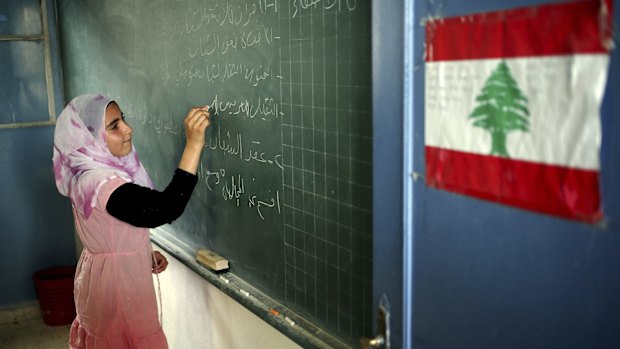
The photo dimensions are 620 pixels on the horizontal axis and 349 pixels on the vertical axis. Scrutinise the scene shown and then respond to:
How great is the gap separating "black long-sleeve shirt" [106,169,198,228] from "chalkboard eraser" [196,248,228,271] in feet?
1.25

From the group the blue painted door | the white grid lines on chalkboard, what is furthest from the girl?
the blue painted door

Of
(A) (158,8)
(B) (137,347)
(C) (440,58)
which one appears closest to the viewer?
(C) (440,58)

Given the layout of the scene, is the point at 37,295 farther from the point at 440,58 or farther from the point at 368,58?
the point at 440,58

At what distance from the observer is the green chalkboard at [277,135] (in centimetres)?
166

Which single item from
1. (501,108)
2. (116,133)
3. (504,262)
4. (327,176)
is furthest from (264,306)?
(501,108)

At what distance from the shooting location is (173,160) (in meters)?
2.86

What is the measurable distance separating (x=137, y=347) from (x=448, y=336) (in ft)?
5.14

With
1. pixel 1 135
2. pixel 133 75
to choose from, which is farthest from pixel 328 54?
pixel 1 135

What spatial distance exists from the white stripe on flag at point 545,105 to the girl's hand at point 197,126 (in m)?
1.30

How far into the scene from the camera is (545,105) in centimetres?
95

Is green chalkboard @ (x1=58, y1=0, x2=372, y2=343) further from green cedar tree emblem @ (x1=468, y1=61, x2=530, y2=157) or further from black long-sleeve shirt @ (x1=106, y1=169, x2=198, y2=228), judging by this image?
green cedar tree emblem @ (x1=468, y1=61, x2=530, y2=157)

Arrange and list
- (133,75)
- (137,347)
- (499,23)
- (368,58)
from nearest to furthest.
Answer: (499,23) → (368,58) → (137,347) → (133,75)

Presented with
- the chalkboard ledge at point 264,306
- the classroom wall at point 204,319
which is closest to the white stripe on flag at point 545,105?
the chalkboard ledge at point 264,306

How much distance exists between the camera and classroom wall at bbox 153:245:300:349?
2273 millimetres
